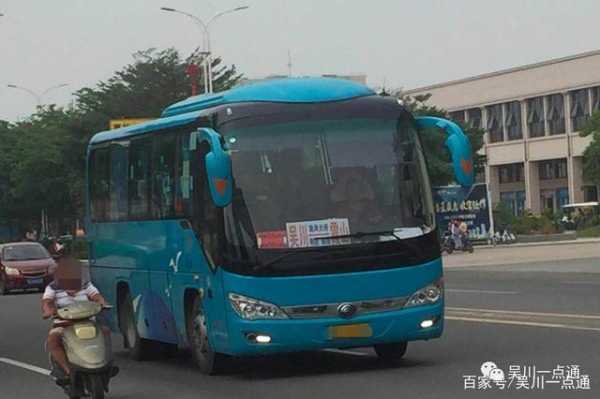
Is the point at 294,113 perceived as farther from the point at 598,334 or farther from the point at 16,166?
the point at 16,166

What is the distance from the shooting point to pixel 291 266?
13125 millimetres

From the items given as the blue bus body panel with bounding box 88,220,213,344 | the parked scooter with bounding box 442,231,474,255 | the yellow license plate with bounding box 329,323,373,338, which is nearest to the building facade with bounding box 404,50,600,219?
the parked scooter with bounding box 442,231,474,255

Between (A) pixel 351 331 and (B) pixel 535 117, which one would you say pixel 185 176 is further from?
(B) pixel 535 117

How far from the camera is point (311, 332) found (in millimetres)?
13062

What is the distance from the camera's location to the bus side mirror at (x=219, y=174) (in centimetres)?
1266

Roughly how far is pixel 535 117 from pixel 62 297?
8906 centimetres

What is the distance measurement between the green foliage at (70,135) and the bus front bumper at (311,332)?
157 ft

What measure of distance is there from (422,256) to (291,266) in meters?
1.42

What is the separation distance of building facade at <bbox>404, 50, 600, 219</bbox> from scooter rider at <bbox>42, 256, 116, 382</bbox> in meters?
80.8

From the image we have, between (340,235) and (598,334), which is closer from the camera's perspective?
(340,235)

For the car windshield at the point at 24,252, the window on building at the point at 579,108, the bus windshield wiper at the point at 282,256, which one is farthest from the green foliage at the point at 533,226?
the bus windshield wiper at the point at 282,256

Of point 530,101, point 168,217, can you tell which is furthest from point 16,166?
point 168,217

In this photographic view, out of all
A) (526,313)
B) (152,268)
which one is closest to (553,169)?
(526,313)

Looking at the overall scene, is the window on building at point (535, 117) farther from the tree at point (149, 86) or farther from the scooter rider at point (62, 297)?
the scooter rider at point (62, 297)
